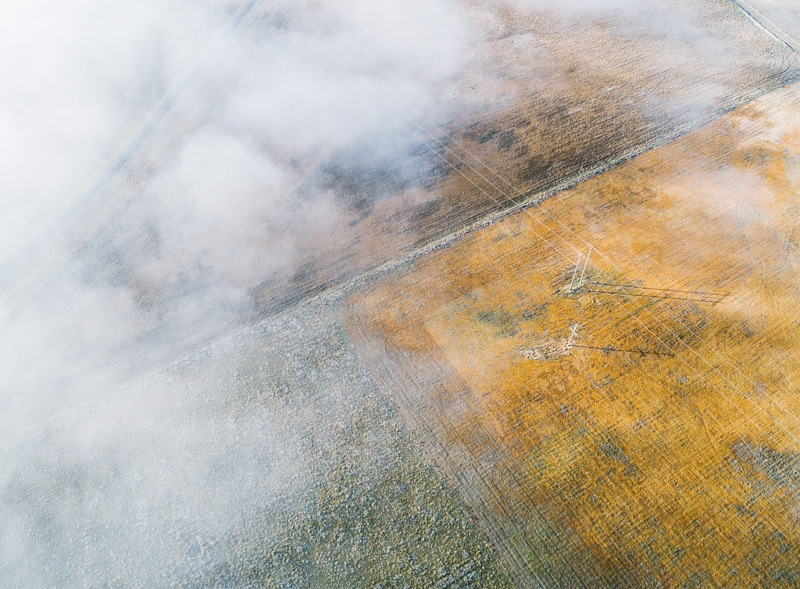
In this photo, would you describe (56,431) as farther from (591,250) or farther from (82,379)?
(591,250)

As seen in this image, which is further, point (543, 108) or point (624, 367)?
point (543, 108)

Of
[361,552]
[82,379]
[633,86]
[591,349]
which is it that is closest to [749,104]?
[633,86]

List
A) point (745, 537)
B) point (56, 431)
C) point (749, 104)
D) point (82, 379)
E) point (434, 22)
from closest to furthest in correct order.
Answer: point (745, 537) → point (56, 431) → point (82, 379) → point (749, 104) → point (434, 22)

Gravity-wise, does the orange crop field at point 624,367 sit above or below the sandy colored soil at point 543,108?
below

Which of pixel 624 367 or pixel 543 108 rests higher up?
pixel 543 108

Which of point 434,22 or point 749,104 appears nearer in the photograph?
point 749,104

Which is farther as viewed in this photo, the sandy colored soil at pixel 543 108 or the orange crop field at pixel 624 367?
the sandy colored soil at pixel 543 108

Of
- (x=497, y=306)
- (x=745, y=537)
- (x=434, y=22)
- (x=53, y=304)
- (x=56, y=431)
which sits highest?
(x=434, y=22)

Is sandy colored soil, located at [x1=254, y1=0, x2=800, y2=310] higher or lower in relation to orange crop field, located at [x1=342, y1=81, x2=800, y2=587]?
higher
